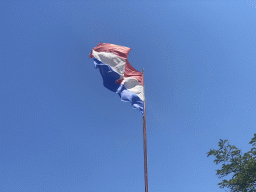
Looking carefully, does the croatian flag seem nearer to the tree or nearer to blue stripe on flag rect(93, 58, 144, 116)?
blue stripe on flag rect(93, 58, 144, 116)

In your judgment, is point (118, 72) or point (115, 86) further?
point (118, 72)

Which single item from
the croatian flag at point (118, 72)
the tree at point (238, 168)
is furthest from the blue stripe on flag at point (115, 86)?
the tree at point (238, 168)

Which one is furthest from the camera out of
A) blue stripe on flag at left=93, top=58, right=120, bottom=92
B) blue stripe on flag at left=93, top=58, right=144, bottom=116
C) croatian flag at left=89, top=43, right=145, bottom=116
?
blue stripe on flag at left=93, top=58, right=120, bottom=92

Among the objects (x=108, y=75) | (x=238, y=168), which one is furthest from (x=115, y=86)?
(x=238, y=168)

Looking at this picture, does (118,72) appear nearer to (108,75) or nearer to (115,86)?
(108,75)

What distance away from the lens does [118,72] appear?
47.0ft

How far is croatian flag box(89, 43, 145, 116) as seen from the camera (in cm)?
1378

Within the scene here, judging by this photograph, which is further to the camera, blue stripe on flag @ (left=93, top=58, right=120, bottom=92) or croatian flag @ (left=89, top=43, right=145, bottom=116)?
blue stripe on flag @ (left=93, top=58, right=120, bottom=92)

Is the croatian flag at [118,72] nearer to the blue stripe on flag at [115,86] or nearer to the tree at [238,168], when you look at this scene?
the blue stripe on flag at [115,86]

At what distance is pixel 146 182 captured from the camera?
1034 cm

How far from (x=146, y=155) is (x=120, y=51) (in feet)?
22.5

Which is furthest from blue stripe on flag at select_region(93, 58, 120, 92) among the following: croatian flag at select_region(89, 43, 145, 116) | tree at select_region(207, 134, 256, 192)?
tree at select_region(207, 134, 256, 192)

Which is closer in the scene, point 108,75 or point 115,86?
point 115,86

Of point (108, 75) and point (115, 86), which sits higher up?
point (108, 75)
